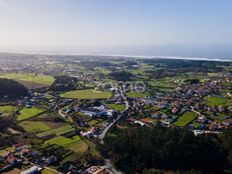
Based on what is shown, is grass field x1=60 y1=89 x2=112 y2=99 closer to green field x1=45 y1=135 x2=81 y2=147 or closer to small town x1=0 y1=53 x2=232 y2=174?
small town x1=0 y1=53 x2=232 y2=174

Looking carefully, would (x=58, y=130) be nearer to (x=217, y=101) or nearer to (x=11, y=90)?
(x=11, y=90)

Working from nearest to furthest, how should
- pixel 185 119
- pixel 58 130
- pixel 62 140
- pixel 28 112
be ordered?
pixel 62 140 < pixel 58 130 < pixel 185 119 < pixel 28 112

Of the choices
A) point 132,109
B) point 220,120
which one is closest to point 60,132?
point 132,109

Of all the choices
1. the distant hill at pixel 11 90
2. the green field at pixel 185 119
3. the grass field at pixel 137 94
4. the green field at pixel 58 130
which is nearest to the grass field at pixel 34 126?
the green field at pixel 58 130

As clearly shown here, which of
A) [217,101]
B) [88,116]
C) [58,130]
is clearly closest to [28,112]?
[88,116]

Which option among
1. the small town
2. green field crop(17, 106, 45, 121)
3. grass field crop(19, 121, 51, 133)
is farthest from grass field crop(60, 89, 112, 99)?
grass field crop(19, 121, 51, 133)

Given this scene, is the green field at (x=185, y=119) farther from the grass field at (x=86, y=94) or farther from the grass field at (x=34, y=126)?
the grass field at (x=86, y=94)

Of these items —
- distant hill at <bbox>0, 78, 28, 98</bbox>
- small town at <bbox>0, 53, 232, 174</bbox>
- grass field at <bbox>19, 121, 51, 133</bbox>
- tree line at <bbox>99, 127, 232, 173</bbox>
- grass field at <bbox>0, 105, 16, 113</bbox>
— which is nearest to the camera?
tree line at <bbox>99, 127, 232, 173</bbox>
